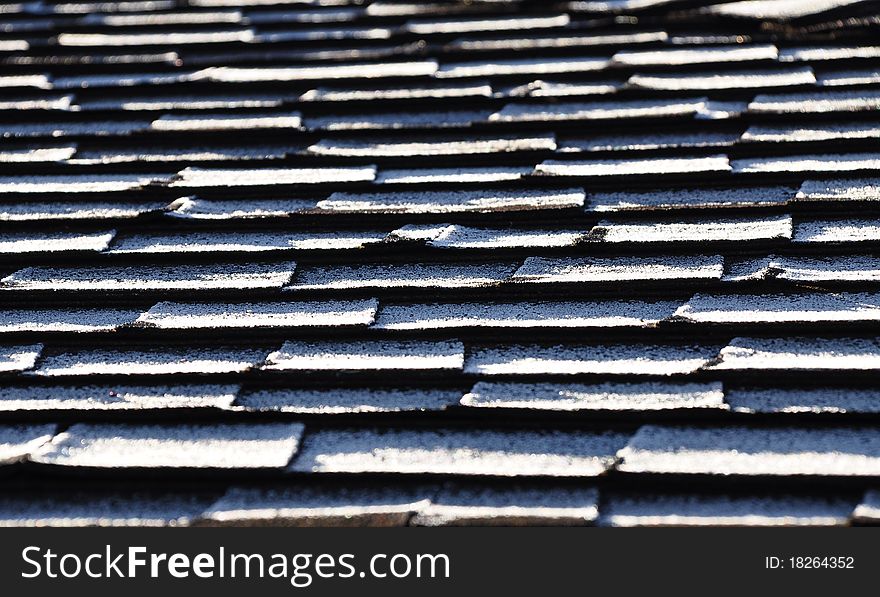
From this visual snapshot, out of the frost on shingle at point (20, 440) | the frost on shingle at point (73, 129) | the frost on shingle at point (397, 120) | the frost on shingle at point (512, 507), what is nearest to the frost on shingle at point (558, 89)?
the frost on shingle at point (397, 120)

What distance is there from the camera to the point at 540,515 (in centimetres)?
156

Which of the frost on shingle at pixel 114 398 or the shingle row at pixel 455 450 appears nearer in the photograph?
the shingle row at pixel 455 450

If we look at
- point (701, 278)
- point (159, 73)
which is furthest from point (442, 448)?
point (159, 73)

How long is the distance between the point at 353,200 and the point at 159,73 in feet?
3.04

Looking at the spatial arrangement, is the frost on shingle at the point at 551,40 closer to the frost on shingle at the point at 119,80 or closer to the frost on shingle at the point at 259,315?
the frost on shingle at the point at 119,80

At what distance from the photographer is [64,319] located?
6.46 feet

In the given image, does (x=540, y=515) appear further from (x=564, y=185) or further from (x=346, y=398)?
(x=564, y=185)

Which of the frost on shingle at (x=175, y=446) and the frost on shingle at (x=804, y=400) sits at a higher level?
the frost on shingle at (x=175, y=446)

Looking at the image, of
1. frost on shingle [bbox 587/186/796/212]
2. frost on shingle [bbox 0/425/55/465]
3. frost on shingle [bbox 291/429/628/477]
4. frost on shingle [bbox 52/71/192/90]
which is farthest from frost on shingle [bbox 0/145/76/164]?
frost on shingle [bbox 587/186/796/212]

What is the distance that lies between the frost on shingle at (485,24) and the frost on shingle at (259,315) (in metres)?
1.18

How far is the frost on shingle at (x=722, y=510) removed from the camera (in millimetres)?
1528

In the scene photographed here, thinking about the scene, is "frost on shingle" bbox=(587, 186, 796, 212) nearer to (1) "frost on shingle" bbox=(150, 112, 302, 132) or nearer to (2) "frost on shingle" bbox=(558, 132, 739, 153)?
(2) "frost on shingle" bbox=(558, 132, 739, 153)

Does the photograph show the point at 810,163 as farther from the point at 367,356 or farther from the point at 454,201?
the point at 367,356

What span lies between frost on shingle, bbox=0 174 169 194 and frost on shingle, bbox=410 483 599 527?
123 centimetres
